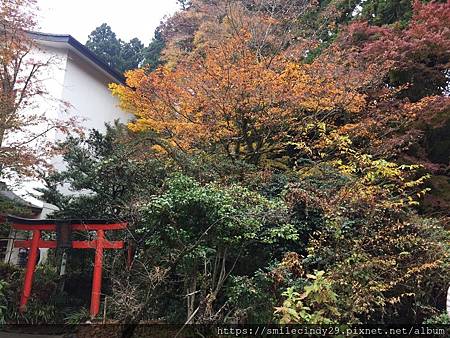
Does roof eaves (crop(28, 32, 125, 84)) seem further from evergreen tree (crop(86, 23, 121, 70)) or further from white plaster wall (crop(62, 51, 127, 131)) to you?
evergreen tree (crop(86, 23, 121, 70))

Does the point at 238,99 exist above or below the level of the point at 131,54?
below

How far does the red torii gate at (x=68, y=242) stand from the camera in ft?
30.9

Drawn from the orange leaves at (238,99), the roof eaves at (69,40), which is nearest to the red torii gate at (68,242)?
the orange leaves at (238,99)

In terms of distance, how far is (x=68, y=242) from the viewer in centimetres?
1031

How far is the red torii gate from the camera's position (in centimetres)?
941

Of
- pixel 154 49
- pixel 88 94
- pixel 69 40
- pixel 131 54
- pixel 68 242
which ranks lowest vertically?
pixel 68 242

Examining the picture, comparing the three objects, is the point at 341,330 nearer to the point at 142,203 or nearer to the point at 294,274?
the point at 294,274

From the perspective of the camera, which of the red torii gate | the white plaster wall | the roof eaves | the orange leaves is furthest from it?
the white plaster wall

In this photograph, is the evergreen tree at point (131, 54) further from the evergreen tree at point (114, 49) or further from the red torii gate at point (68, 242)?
the red torii gate at point (68, 242)

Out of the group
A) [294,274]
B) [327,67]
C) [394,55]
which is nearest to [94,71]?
[327,67]

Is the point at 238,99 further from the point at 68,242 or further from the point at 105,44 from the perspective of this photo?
the point at 105,44

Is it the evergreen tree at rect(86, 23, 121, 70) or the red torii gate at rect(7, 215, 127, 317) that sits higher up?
the evergreen tree at rect(86, 23, 121, 70)

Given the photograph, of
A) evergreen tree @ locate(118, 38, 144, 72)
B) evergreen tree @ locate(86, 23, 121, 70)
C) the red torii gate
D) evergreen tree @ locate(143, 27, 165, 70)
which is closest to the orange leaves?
the red torii gate

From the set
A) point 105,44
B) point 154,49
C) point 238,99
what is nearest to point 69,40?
point 238,99
